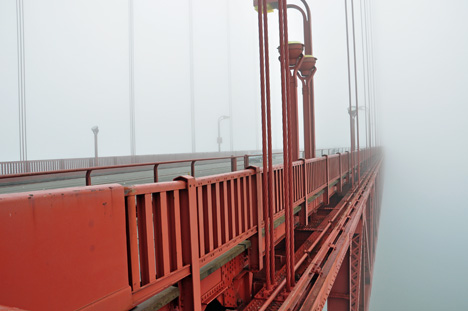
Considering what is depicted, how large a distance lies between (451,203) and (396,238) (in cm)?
4734

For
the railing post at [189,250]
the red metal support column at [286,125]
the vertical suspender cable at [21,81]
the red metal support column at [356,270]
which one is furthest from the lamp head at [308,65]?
the vertical suspender cable at [21,81]

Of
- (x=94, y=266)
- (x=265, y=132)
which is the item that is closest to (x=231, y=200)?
(x=265, y=132)

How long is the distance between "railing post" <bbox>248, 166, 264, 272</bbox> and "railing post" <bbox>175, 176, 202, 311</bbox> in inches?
58.5

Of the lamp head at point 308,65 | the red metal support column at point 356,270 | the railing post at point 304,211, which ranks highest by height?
the lamp head at point 308,65

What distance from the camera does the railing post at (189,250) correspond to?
2902 millimetres

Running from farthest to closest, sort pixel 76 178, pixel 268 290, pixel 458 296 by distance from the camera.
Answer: pixel 458 296, pixel 76 178, pixel 268 290

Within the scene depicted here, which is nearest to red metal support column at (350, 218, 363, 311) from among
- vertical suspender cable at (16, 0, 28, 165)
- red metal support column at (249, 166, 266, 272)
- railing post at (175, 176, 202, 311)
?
red metal support column at (249, 166, 266, 272)

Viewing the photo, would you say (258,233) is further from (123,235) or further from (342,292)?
(342,292)

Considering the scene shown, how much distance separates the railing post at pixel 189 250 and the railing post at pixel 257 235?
4.88 ft

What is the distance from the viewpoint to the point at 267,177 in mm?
4777

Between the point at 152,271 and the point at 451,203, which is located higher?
the point at 152,271

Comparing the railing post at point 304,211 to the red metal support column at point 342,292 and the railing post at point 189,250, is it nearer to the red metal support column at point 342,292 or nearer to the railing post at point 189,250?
the red metal support column at point 342,292

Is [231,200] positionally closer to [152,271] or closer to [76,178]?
[152,271]

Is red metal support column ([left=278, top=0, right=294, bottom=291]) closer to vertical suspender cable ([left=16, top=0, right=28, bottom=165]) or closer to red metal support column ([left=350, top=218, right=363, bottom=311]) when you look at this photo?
red metal support column ([left=350, top=218, right=363, bottom=311])
